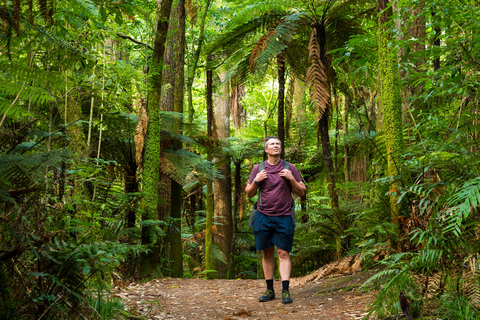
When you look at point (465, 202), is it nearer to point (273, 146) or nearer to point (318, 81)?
point (273, 146)

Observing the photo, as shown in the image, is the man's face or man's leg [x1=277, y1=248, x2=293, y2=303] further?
the man's face

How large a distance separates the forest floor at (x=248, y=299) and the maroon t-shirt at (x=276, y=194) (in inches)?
37.2

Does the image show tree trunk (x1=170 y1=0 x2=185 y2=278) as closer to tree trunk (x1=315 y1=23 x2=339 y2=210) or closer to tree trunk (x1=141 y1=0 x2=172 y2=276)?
tree trunk (x1=141 y1=0 x2=172 y2=276)

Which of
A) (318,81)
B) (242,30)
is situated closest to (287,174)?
(318,81)

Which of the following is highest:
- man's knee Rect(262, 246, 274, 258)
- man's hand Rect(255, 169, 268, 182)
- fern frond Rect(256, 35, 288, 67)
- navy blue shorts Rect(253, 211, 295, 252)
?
fern frond Rect(256, 35, 288, 67)

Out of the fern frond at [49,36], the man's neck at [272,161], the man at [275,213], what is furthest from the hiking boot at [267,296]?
the fern frond at [49,36]

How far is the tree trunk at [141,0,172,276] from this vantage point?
18.6 ft

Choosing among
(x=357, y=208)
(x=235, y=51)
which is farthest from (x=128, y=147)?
(x=357, y=208)

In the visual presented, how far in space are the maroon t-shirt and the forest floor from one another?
37.2 inches

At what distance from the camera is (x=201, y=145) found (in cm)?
755

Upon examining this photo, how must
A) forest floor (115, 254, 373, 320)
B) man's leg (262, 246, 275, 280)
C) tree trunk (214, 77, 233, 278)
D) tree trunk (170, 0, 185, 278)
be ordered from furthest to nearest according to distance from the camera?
tree trunk (214, 77, 233, 278)
tree trunk (170, 0, 185, 278)
man's leg (262, 246, 275, 280)
forest floor (115, 254, 373, 320)

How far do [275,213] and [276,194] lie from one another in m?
0.20

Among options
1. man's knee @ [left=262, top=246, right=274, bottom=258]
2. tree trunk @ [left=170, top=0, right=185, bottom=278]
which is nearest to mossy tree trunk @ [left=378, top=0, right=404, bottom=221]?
man's knee @ [left=262, top=246, right=274, bottom=258]

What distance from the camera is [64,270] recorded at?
93.7 inches
